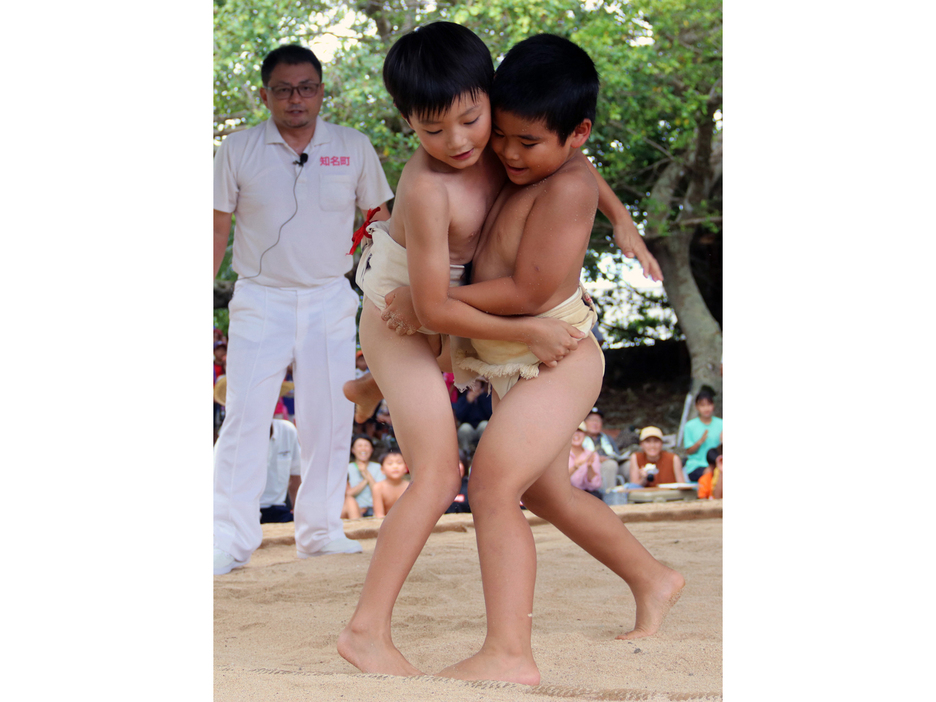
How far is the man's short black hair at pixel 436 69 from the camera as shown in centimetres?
204

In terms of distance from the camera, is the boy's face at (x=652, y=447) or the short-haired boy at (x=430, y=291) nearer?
the short-haired boy at (x=430, y=291)

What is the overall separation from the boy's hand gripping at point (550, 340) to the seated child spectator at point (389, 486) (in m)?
3.92

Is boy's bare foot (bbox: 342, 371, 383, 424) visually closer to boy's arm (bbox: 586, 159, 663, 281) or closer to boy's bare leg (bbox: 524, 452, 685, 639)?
boy's bare leg (bbox: 524, 452, 685, 639)

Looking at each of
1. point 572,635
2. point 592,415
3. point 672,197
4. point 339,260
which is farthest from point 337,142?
point 672,197

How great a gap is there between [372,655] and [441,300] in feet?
2.78

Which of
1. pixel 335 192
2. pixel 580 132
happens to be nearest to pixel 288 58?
pixel 335 192

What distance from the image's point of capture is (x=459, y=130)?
6.81 ft

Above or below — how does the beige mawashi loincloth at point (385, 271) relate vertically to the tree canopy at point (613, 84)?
below

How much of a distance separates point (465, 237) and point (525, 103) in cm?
39

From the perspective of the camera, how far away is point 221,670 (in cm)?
213

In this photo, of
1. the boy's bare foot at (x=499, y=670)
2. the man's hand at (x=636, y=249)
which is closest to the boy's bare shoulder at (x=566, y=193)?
the man's hand at (x=636, y=249)

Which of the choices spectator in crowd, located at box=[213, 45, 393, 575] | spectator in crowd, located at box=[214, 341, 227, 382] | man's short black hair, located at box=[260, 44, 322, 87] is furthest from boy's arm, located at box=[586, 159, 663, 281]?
spectator in crowd, located at box=[214, 341, 227, 382]

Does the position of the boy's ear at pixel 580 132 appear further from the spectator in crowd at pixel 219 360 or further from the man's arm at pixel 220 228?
the spectator in crowd at pixel 219 360

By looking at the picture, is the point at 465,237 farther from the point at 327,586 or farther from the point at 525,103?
the point at 327,586
